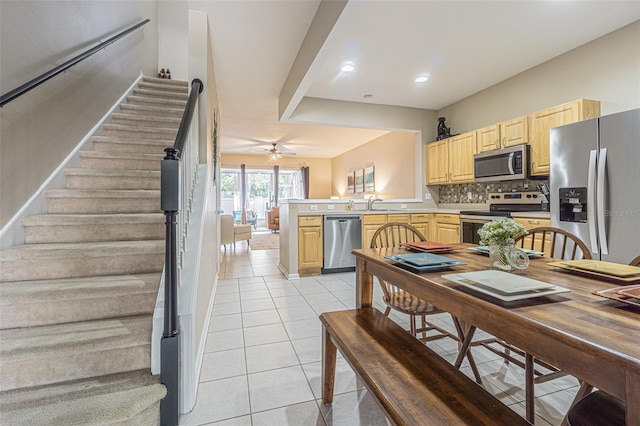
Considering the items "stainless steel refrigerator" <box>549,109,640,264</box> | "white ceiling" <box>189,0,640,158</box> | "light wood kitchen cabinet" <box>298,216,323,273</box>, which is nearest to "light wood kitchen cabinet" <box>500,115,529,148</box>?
"white ceiling" <box>189,0,640,158</box>

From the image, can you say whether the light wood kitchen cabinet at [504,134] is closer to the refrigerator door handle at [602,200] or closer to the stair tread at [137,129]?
the refrigerator door handle at [602,200]

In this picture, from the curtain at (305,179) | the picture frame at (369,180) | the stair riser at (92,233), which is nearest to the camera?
the stair riser at (92,233)

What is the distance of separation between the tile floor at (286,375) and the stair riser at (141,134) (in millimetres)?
1936

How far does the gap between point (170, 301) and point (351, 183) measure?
7576 millimetres

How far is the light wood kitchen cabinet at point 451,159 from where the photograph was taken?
13.9 feet

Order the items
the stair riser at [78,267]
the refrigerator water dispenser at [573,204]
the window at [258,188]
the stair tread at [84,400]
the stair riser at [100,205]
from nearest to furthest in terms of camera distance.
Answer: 1. the stair tread at [84,400]
2. the stair riser at [78,267]
3. the stair riser at [100,205]
4. the refrigerator water dispenser at [573,204]
5. the window at [258,188]

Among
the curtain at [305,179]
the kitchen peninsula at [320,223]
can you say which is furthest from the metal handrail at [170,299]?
the curtain at [305,179]

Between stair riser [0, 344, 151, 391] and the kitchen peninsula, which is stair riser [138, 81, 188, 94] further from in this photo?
stair riser [0, 344, 151, 391]

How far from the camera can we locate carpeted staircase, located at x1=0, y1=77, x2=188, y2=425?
1310 mm

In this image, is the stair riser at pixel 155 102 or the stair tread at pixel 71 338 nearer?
the stair tread at pixel 71 338

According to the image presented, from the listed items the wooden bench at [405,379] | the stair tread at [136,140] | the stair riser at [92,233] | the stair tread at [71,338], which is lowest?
the stair tread at [71,338]

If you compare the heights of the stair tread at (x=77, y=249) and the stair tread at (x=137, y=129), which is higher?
the stair tread at (x=137, y=129)

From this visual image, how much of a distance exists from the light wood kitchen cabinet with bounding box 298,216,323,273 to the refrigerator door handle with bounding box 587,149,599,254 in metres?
2.91

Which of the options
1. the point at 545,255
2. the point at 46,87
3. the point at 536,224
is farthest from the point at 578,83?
the point at 46,87
